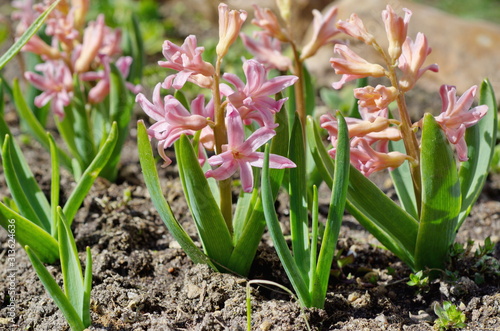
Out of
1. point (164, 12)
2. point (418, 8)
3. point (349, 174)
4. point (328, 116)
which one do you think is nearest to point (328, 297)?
point (349, 174)

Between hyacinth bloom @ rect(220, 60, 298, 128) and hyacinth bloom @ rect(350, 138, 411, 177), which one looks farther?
hyacinth bloom @ rect(350, 138, 411, 177)

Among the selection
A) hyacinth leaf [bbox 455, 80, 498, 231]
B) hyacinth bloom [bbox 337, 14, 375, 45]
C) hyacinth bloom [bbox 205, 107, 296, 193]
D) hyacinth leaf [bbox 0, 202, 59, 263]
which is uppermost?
hyacinth bloom [bbox 337, 14, 375, 45]

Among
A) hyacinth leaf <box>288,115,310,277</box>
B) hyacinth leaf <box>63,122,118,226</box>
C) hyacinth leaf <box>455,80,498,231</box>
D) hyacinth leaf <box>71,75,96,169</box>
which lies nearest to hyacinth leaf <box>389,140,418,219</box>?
hyacinth leaf <box>455,80,498,231</box>

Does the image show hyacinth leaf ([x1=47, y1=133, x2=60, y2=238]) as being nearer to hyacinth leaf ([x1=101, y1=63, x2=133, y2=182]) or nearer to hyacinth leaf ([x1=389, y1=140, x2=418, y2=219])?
hyacinth leaf ([x1=101, y1=63, x2=133, y2=182])

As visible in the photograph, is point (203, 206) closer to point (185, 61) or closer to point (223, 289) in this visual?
point (223, 289)

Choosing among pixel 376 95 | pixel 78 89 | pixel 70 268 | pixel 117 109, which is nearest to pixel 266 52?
pixel 117 109

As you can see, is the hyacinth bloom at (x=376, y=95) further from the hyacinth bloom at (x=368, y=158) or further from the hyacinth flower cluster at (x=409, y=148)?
the hyacinth bloom at (x=368, y=158)

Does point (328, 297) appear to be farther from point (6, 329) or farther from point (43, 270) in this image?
point (6, 329)
